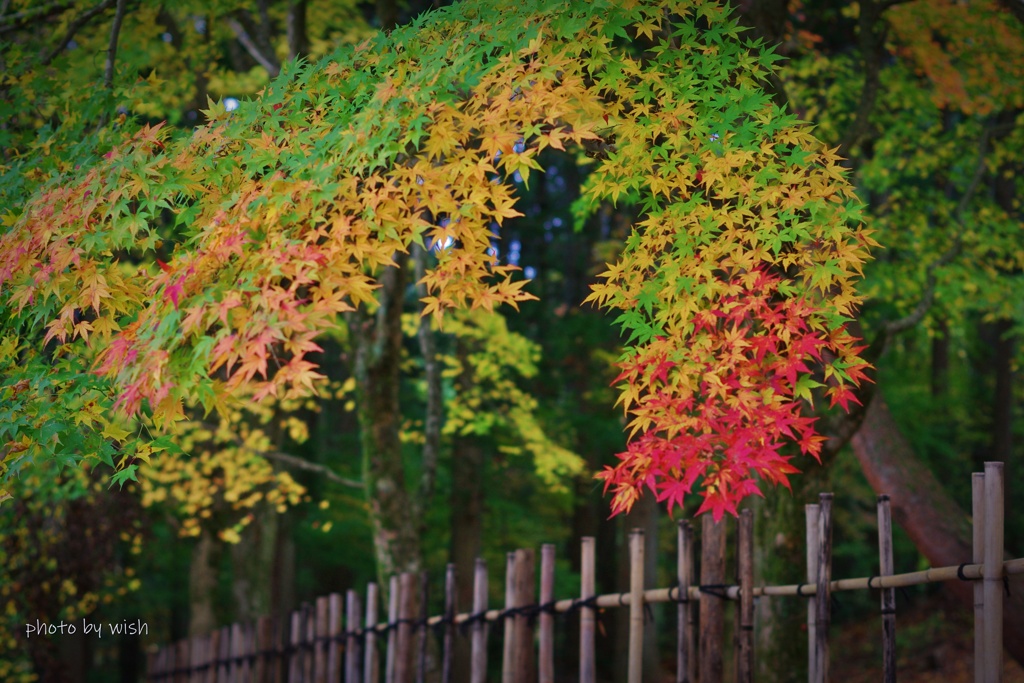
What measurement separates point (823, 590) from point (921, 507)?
2906 mm

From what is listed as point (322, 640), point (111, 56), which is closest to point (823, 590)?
point (322, 640)

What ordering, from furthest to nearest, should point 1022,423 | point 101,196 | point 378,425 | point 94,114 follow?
point 1022,423 → point 378,425 → point 94,114 → point 101,196

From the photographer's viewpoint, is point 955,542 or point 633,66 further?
point 955,542

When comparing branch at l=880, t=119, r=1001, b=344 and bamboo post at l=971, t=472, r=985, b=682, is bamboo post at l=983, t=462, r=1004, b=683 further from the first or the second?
branch at l=880, t=119, r=1001, b=344

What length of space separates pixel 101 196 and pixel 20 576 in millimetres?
6709

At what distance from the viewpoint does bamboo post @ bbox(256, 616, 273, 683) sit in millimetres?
7707

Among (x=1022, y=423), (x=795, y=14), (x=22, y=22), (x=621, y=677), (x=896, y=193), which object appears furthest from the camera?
(x=1022, y=423)

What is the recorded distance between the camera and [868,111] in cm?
640

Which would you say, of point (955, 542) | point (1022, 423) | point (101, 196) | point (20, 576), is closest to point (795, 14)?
point (955, 542)

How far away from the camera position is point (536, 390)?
43.0 ft

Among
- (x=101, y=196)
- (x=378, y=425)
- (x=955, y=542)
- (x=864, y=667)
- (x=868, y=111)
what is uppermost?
(x=868, y=111)

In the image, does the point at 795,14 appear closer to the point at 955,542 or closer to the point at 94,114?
the point at 955,542

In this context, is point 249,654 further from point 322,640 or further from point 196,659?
point 196,659

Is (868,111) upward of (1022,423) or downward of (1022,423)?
upward
